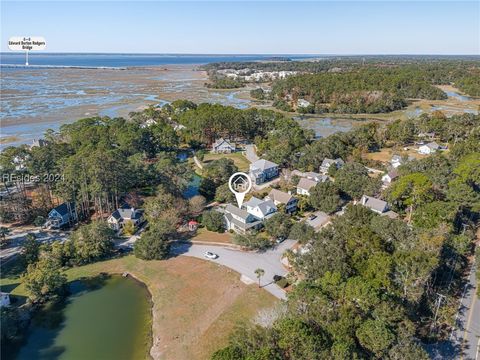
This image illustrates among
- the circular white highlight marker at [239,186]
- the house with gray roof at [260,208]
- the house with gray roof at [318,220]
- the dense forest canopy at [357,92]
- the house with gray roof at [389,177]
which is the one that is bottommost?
the house with gray roof at [318,220]

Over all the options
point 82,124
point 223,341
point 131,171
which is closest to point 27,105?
point 82,124

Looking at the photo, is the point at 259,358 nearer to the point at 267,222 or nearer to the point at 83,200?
the point at 267,222

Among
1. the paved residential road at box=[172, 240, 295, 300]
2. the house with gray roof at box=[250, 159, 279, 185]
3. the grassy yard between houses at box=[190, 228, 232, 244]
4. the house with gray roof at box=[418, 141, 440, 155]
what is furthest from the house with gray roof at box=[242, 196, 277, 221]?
the house with gray roof at box=[418, 141, 440, 155]

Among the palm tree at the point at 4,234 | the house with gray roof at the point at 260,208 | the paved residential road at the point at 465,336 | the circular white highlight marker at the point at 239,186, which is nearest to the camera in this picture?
the paved residential road at the point at 465,336

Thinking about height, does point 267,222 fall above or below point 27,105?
below

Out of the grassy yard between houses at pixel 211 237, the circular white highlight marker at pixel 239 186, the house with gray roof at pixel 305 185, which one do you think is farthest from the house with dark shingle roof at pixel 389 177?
the grassy yard between houses at pixel 211 237

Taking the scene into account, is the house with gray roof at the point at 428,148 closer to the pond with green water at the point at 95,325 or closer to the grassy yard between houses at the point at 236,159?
the grassy yard between houses at the point at 236,159
